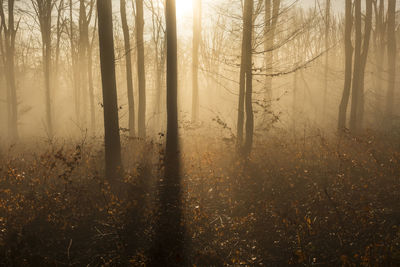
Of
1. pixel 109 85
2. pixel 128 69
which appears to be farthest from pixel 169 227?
pixel 128 69

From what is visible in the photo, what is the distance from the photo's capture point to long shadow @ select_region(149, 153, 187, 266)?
4.20m

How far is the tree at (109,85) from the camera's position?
6.71 meters

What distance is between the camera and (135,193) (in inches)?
244

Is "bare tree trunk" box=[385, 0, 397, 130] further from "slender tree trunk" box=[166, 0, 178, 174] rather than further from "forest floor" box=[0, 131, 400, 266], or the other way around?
"slender tree trunk" box=[166, 0, 178, 174]

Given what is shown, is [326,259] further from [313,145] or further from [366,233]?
[313,145]

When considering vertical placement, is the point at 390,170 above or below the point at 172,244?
above

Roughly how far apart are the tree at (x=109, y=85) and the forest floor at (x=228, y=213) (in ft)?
1.79

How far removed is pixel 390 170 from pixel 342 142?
2.96 metres

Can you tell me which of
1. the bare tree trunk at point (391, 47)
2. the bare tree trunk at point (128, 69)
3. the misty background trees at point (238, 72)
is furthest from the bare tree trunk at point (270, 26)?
the bare tree trunk at point (391, 47)

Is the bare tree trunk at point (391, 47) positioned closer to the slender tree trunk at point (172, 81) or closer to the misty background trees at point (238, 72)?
the misty background trees at point (238, 72)

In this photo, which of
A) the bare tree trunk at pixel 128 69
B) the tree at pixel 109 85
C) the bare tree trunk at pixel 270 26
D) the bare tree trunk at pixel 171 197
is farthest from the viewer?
the bare tree trunk at pixel 128 69

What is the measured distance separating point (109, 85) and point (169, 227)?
3.95 metres

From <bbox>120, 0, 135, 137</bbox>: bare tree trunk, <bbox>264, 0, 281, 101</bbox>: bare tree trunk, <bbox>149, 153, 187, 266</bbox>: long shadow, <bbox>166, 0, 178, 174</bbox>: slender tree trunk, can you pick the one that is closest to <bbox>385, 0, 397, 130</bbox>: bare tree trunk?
<bbox>264, 0, 281, 101</bbox>: bare tree trunk

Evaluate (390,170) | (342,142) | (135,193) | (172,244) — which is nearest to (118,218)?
(135,193)
